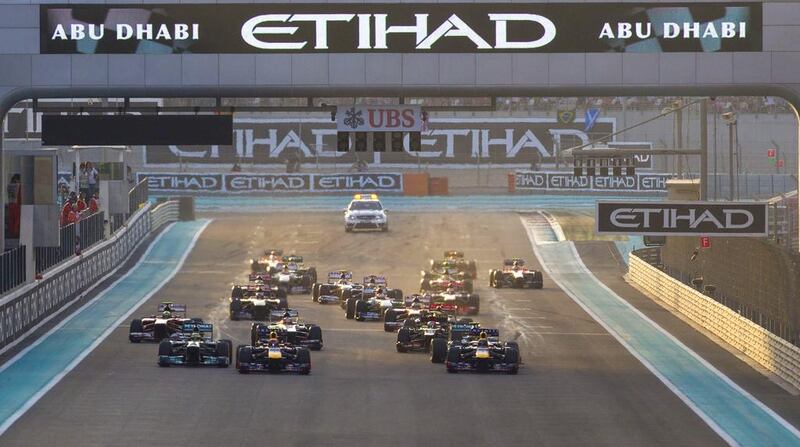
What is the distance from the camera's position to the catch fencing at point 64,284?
1305 inches

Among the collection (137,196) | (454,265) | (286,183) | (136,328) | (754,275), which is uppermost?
(286,183)

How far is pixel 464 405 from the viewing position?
25.8 m

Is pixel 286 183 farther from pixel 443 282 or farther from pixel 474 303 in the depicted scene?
pixel 474 303

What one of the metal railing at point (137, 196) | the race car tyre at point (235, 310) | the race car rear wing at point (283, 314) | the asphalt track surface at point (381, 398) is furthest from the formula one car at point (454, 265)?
the metal railing at point (137, 196)

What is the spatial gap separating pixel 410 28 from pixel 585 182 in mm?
→ 54603

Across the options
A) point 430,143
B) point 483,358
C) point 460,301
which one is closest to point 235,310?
point 460,301

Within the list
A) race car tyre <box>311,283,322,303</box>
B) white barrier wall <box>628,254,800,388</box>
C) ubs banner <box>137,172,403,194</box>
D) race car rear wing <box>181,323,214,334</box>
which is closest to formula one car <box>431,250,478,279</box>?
race car tyre <box>311,283,322,303</box>

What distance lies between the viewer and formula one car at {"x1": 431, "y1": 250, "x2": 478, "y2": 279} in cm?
4578

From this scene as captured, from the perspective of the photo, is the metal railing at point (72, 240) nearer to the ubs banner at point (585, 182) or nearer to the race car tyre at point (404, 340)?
the race car tyre at point (404, 340)

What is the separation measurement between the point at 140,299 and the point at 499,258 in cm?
1704

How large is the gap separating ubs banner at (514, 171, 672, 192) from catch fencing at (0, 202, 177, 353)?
2749cm

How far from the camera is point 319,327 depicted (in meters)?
33.5

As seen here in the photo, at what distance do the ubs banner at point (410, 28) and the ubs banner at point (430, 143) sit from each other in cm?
5874

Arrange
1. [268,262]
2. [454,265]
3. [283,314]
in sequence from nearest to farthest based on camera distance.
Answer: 1. [283,314]
2. [454,265]
3. [268,262]
